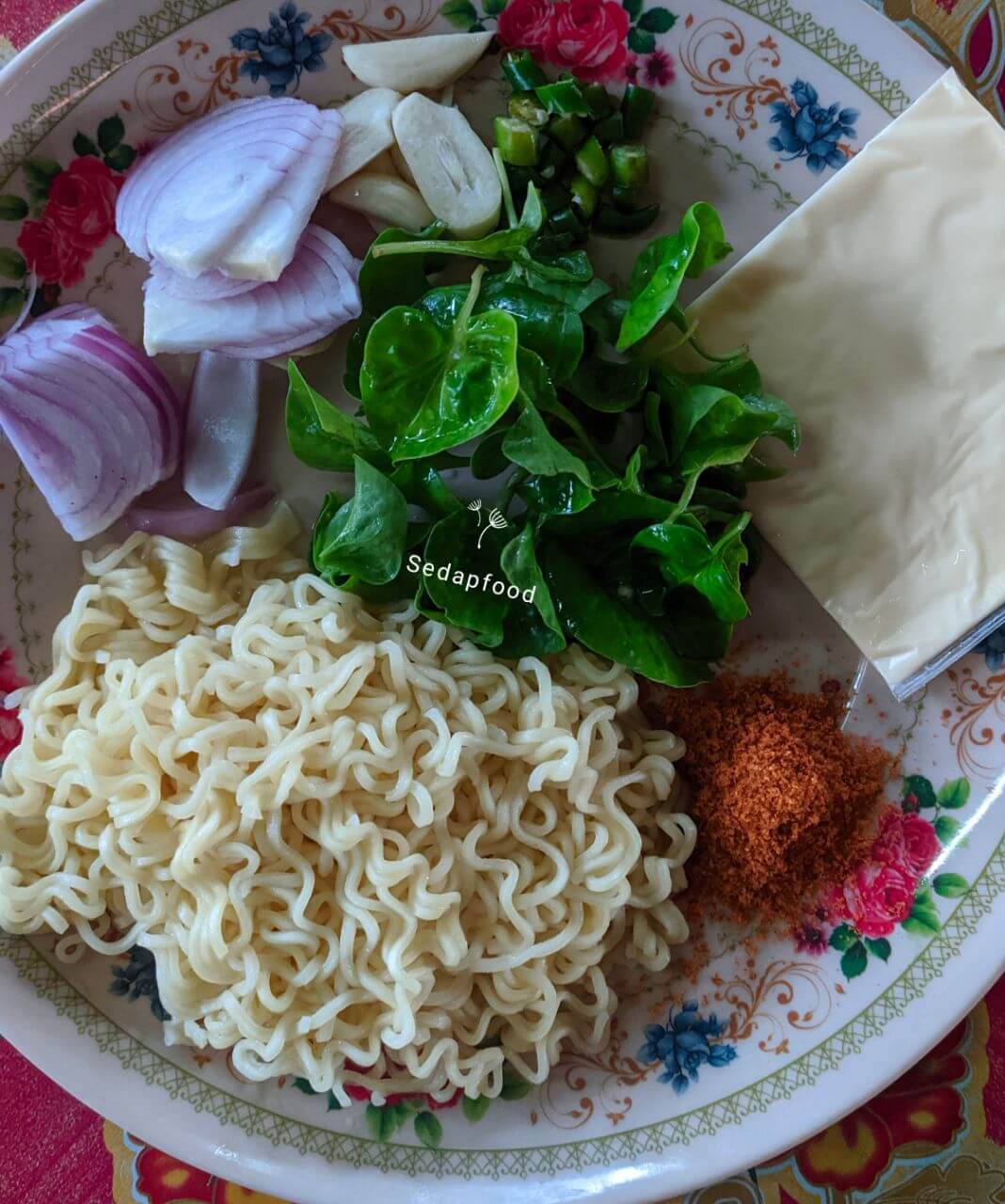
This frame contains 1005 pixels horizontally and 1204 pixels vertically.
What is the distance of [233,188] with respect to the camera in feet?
5.87

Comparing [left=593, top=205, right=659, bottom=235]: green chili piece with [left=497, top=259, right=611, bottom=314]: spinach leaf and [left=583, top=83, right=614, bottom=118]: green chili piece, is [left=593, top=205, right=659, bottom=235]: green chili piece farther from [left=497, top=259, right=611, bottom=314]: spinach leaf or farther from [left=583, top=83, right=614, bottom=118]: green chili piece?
[left=497, top=259, right=611, bottom=314]: spinach leaf

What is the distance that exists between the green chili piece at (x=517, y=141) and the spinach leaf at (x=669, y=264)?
0.32 m

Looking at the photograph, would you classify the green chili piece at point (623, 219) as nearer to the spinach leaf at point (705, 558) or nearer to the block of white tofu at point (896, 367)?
the block of white tofu at point (896, 367)

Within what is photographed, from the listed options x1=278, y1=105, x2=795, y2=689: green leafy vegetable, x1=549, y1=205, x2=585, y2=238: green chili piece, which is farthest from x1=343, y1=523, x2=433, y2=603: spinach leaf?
x1=549, y1=205, x2=585, y2=238: green chili piece

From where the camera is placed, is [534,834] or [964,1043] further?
[964,1043]

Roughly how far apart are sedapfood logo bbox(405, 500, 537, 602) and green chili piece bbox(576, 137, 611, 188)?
2.43ft

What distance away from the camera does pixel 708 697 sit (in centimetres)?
201

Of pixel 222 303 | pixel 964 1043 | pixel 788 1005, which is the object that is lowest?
pixel 964 1043

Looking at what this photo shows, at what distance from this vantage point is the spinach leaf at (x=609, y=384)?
70.1 inches

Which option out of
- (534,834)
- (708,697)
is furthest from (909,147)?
(534,834)

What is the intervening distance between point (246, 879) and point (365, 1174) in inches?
30.5

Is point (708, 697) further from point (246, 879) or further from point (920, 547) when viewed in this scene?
point (246, 879)

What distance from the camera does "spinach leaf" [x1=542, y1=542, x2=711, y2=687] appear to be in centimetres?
179

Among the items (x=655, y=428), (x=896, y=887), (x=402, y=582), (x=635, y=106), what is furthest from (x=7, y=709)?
(x=896, y=887)
